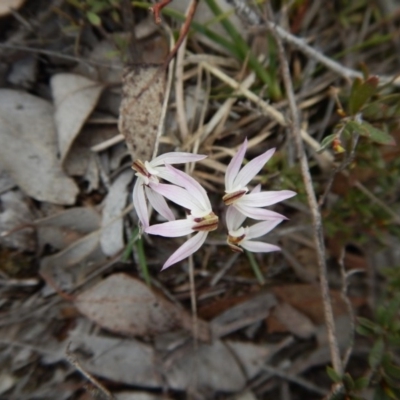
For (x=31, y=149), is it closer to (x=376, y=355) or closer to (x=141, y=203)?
(x=141, y=203)

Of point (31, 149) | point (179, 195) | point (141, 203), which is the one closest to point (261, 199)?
point (179, 195)

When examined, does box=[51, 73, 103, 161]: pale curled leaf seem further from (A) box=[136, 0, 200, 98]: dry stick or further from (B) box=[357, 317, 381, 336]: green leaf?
(B) box=[357, 317, 381, 336]: green leaf

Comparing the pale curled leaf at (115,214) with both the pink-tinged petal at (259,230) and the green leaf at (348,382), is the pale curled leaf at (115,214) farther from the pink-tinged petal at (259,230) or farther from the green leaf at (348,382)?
the green leaf at (348,382)

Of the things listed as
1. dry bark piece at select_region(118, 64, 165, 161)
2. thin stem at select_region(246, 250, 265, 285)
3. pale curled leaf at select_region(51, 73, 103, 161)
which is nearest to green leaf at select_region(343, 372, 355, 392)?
thin stem at select_region(246, 250, 265, 285)

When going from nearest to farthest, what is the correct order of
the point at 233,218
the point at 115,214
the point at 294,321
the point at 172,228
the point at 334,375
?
the point at 172,228, the point at 233,218, the point at 334,375, the point at 115,214, the point at 294,321

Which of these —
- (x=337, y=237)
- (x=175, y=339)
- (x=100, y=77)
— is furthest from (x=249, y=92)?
(x=175, y=339)

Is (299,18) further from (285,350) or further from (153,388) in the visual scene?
(153,388)
